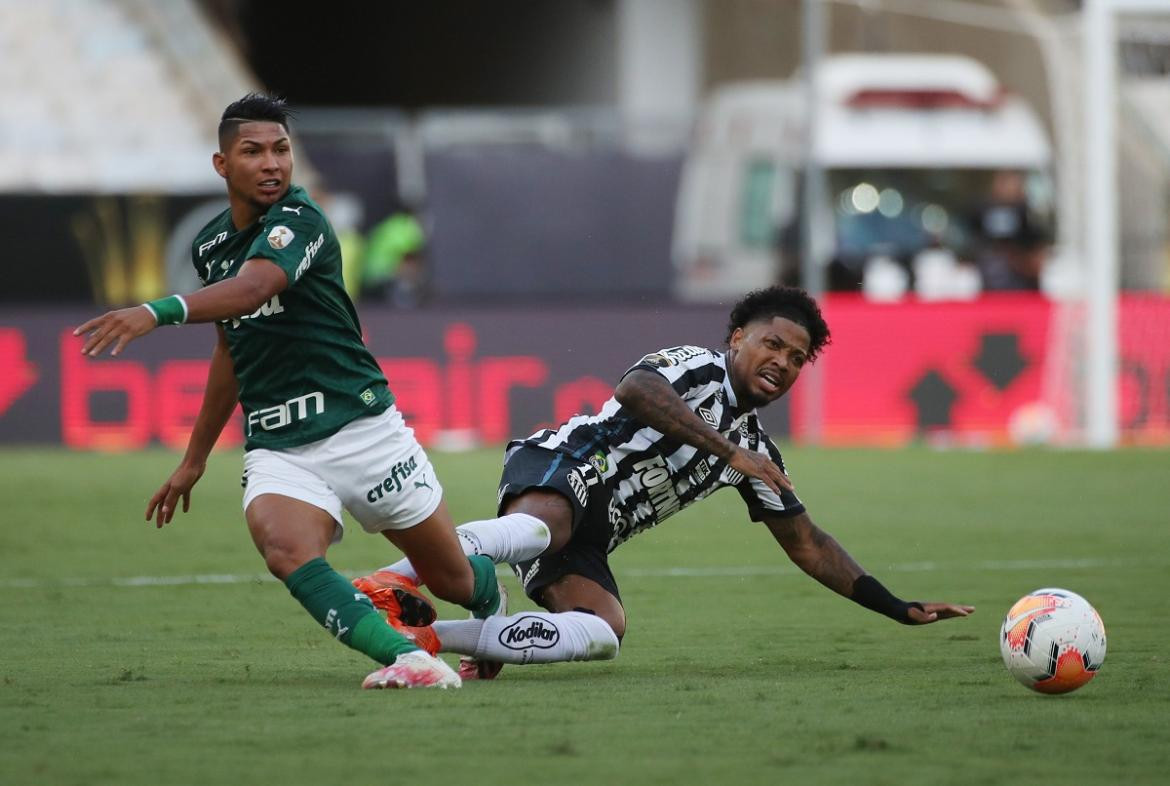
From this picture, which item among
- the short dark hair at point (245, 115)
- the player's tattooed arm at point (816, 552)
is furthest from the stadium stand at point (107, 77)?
the short dark hair at point (245, 115)

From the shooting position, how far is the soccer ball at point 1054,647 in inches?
252

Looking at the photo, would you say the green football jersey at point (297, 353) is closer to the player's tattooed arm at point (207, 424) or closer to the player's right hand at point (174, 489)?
the player's tattooed arm at point (207, 424)

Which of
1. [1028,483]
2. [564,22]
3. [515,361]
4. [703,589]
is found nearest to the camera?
[703,589]

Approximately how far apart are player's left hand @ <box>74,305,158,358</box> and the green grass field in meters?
1.07

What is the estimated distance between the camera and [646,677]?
22.7 feet

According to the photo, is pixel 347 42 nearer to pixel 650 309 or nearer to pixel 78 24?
pixel 78 24

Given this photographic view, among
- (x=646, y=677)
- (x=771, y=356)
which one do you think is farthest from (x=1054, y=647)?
(x=771, y=356)

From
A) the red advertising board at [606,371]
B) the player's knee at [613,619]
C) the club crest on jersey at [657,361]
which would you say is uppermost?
the club crest on jersey at [657,361]

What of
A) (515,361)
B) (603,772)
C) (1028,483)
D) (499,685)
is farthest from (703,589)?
(515,361)

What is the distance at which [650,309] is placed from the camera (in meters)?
20.2

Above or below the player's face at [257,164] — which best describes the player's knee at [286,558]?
below

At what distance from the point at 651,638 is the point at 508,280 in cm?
1537

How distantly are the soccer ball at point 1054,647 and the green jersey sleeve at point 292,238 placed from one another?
101 inches

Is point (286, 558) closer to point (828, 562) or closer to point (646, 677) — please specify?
point (646, 677)
